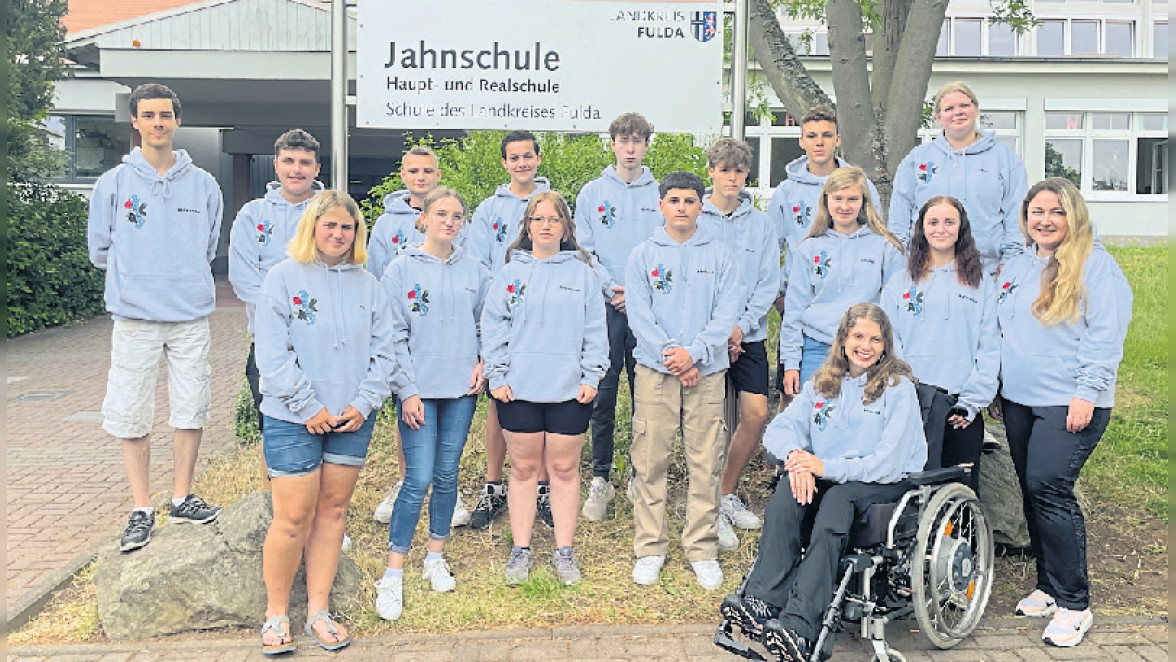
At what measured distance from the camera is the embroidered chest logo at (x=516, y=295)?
491 cm

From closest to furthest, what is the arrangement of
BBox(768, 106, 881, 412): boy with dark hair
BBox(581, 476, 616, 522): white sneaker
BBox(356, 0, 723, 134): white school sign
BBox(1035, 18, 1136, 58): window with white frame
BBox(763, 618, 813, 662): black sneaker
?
1. BBox(763, 618, 813, 662): black sneaker
2. BBox(768, 106, 881, 412): boy with dark hair
3. BBox(581, 476, 616, 522): white sneaker
4. BBox(356, 0, 723, 134): white school sign
5. BBox(1035, 18, 1136, 58): window with white frame

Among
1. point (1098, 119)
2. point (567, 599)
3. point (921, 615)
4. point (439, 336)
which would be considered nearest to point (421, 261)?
point (439, 336)

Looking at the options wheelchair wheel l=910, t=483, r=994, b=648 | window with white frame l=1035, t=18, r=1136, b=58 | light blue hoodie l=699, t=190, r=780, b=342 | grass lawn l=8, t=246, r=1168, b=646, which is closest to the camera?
wheelchair wheel l=910, t=483, r=994, b=648

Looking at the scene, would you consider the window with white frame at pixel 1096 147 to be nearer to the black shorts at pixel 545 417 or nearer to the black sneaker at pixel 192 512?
the black shorts at pixel 545 417

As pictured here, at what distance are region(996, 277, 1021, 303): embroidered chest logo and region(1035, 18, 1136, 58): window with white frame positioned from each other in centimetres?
3621

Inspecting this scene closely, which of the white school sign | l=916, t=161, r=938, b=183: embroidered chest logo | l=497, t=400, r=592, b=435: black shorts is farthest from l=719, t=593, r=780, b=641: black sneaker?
the white school sign

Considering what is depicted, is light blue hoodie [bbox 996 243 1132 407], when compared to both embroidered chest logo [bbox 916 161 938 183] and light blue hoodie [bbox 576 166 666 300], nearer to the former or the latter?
embroidered chest logo [bbox 916 161 938 183]

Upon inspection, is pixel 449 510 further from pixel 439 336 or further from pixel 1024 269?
pixel 1024 269

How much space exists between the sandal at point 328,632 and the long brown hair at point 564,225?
186 centimetres

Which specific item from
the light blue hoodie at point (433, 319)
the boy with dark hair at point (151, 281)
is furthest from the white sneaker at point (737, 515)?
the boy with dark hair at point (151, 281)

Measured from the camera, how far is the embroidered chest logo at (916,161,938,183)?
5438 mm

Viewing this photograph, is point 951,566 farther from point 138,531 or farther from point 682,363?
point 138,531

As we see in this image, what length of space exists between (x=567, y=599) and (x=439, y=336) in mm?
1367

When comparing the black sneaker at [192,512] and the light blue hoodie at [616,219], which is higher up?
the light blue hoodie at [616,219]
